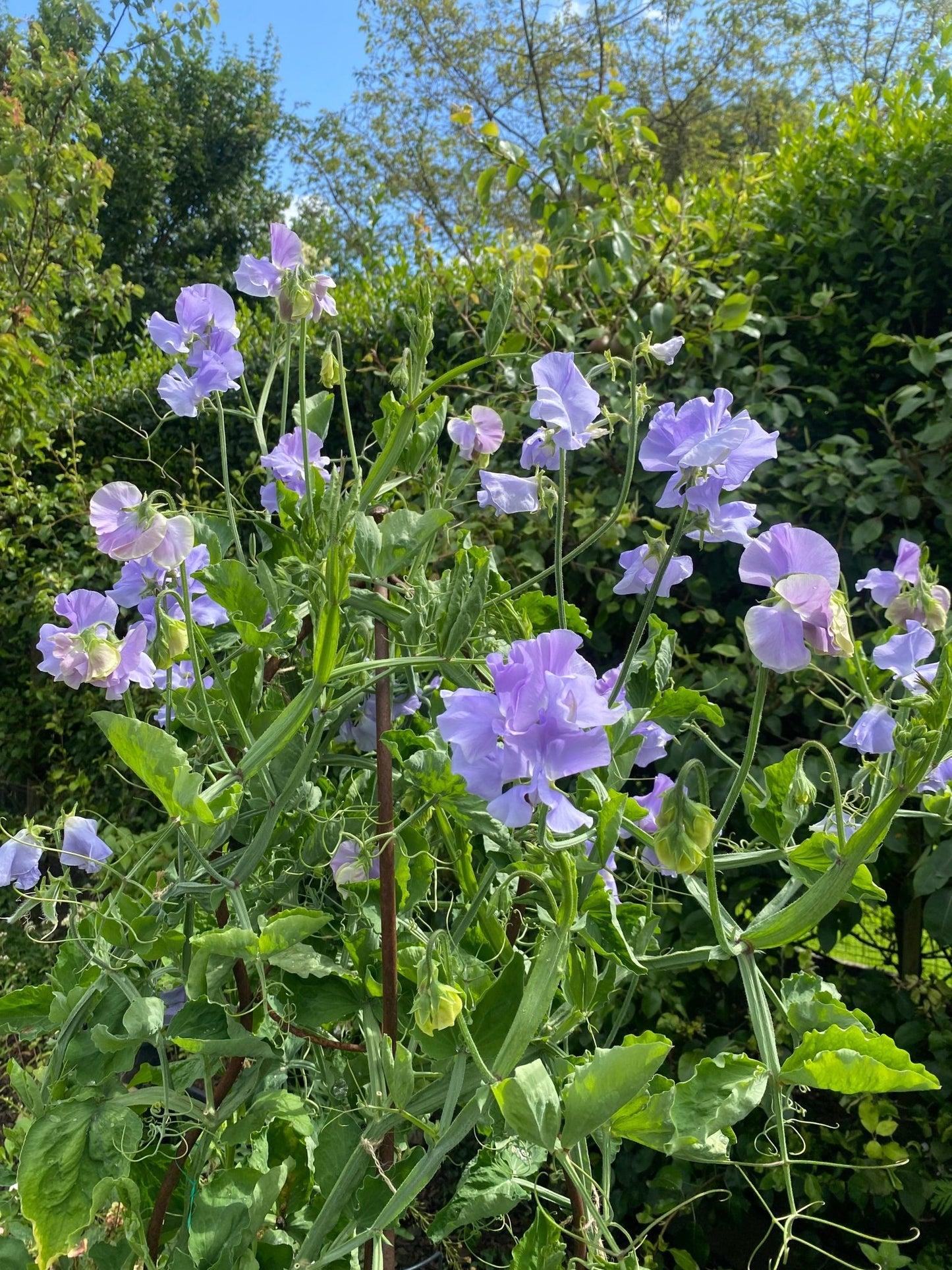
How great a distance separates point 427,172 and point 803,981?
11.1m

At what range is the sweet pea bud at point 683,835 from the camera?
0.54 metres

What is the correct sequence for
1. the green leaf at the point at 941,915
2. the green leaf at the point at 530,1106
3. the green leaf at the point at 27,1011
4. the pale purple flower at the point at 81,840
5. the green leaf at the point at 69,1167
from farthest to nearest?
the green leaf at the point at 941,915, the pale purple flower at the point at 81,840, the green leaf at the point at 27,1011, the green leaf at the point at 69,1167, the green leaf at the point at 530,1106

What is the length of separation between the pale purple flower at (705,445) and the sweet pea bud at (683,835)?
0.70ft

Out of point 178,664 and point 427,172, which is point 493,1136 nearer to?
point 178,664

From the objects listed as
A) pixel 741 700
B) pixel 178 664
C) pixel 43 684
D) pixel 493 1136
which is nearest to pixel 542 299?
pixel 741 700

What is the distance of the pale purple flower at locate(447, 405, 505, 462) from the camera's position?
85 cm

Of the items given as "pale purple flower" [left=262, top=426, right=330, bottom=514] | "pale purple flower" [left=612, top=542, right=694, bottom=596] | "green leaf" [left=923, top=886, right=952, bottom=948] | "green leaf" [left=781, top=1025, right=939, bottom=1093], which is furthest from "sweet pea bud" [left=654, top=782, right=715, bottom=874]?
"green leaf" [left=923, top=886, right=952, bottom=948]

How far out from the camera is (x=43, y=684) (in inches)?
131

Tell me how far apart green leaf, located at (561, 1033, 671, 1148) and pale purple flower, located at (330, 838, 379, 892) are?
22 centimetres

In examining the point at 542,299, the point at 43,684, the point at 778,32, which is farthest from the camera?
the point at 778,32

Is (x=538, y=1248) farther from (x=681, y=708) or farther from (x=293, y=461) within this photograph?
(x=293, y=461)

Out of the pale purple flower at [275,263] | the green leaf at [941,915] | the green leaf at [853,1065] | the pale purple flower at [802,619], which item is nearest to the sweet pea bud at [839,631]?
the pale purple flower at [802,619]

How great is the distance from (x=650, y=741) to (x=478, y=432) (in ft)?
1.11

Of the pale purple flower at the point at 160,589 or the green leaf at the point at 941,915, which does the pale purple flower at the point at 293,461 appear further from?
the green leaf at the point at 941,915
